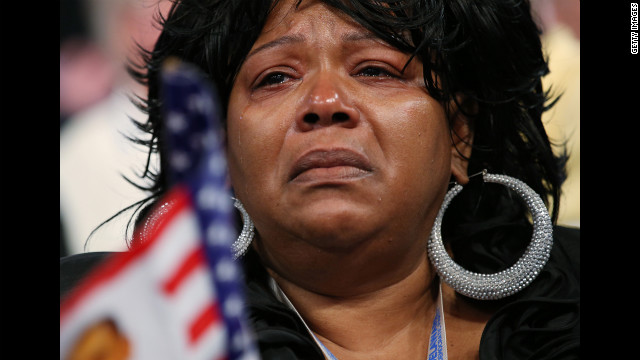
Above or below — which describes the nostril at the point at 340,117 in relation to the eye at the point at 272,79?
below

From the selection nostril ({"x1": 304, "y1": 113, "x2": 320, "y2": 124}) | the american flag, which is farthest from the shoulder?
the american flag

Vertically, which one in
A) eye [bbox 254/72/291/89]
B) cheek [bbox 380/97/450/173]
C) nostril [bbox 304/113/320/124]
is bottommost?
cheek [bbox 380/97/450/173]

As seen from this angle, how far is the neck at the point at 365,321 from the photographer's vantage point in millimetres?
1562

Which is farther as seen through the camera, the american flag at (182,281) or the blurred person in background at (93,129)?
the blurred person in background at (93,129)

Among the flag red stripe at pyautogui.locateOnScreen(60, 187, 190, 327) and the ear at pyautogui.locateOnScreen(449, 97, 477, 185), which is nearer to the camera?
the flag red stripe at pyautogui.locateOnScreen(60, 187, 190, 327)

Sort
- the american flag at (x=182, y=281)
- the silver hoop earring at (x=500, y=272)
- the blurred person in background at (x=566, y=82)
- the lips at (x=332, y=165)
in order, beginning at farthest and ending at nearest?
1. the blurred person in background at (x=566, y=82)
2. the silver hoop earring at (x=500, y=272)
3. the lips at (x=332, y=165)
4. the american flag at (x=182, y=281)

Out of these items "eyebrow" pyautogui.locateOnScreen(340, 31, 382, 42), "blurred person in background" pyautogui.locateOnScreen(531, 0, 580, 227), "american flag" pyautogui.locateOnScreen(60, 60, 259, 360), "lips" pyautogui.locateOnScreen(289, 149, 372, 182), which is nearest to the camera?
"american flag" pyautogui.locateOnScreen(60, 60, 259, 360)

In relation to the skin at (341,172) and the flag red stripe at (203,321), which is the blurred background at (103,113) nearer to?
the skin at (341,172)

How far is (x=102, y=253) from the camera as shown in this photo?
154 cm

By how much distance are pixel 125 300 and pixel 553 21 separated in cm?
264

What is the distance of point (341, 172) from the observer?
4.55 ft

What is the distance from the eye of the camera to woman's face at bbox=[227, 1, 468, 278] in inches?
55.2

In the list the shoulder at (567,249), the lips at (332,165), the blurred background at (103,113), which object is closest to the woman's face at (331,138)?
the lips at (332,165)

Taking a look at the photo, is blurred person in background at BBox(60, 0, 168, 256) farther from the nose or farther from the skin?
the nose
